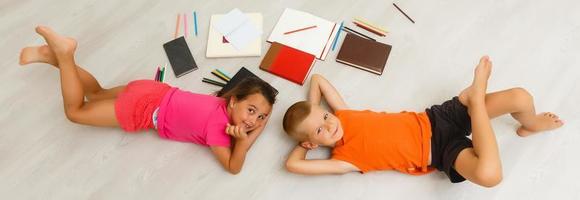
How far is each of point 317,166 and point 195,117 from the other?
437 mm

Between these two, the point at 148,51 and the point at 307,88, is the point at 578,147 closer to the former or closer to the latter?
the point at 307,88

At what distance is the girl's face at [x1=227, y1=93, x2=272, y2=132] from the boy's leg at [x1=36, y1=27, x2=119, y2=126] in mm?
429

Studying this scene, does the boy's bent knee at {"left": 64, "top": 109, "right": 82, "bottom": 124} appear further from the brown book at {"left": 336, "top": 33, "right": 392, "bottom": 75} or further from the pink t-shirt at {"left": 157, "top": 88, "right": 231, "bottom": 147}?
the brown book at {"left": 336, "top": 33, "right": 392, "bottom": 75}

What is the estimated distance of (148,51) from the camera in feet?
5.70

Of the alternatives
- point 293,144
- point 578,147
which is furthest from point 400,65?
point 578,147

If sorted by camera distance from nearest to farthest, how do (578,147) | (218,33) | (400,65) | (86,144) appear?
1. (578,147)
2. (86,144)
3. (400,65)
4. (218,33)

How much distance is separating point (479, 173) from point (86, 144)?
1339 mm

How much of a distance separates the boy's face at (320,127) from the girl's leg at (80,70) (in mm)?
704

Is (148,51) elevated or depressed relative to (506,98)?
depressed

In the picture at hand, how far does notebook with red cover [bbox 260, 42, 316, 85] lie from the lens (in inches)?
63.7

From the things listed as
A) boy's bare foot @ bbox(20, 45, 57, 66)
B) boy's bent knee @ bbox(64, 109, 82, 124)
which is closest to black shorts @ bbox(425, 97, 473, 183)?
boy's bent knee @ bbox(64, 109, 82, 124)

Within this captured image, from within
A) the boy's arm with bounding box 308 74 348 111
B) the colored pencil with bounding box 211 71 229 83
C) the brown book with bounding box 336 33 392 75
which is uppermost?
the brown book with bounding box 336 33 392 75

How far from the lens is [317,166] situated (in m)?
1.35

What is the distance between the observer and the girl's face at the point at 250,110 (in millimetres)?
1322
